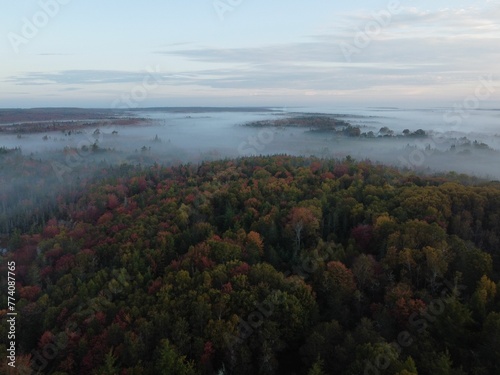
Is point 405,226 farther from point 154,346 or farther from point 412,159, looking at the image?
point 412,159

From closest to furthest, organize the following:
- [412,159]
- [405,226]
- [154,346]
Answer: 1. [154,346]
2. [405,226]
3. [412,159]

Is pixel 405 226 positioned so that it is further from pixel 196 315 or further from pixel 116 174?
pixel 116 174

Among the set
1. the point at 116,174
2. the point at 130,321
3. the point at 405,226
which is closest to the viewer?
the point at 130,321

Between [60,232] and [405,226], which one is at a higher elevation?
[405,226]

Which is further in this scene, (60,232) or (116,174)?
(116,174)

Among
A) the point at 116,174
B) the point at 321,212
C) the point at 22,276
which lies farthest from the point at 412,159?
the point at 22,276

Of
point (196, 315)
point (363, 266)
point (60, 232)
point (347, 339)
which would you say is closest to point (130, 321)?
point (196, 315)

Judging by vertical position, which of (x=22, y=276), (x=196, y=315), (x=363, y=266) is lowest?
(x=22, y=276)
